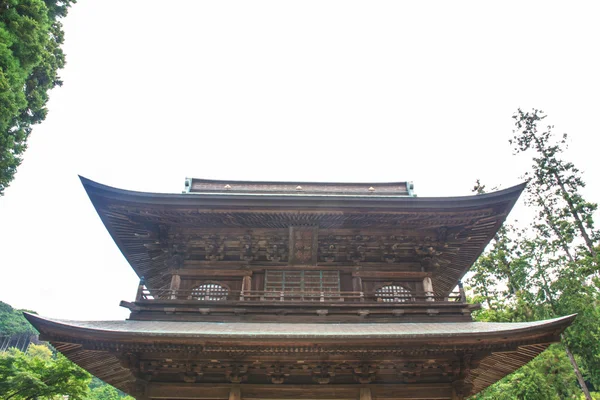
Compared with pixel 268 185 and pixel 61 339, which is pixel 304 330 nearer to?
pixel 61 339

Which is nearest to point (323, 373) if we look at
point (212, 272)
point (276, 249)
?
point (276, 249)

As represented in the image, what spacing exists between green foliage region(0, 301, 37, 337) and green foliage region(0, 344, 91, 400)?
80737 mm

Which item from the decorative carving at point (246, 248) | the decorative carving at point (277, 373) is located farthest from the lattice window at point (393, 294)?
the decorative carving at point (246, 248)

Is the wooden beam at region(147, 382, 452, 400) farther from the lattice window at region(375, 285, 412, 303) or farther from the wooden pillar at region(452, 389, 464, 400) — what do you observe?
the lattice window at region(375, 285, 412, 303)

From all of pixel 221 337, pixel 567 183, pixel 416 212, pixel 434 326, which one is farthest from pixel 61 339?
pixel 567 183

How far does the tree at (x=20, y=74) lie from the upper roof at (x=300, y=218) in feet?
20.5

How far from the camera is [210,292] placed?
37.2 ft

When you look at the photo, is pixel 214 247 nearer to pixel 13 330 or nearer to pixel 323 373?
pixel 323 373

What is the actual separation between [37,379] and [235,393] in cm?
1305

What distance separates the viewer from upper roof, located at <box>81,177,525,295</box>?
416 inches

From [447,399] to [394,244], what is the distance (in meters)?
4.41

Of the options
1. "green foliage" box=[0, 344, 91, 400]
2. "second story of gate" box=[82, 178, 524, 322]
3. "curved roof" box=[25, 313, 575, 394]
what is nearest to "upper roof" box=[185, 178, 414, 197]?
"second story of gate" box=[82, 178, 524, 322]

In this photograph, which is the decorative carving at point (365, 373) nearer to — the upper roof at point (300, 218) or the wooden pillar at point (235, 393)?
the wooden pillar at point (235, 393)

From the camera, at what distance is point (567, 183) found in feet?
89.1
